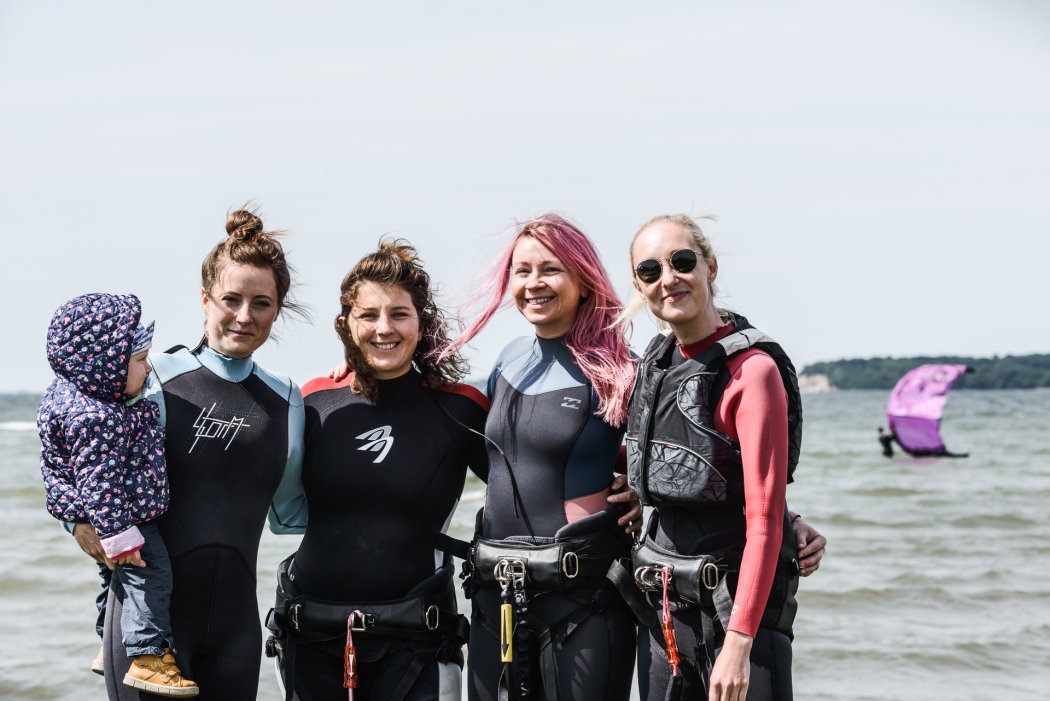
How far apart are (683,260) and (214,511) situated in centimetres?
171

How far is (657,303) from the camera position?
3.09m

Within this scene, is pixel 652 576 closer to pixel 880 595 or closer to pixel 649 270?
pixel 649 270

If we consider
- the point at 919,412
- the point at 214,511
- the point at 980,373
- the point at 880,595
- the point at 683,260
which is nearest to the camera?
the point at 683,260

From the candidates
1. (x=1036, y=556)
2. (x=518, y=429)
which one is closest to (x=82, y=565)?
(x=518, y=429)

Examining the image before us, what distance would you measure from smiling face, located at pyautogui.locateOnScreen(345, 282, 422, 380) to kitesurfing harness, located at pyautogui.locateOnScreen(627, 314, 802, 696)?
0.92 meters

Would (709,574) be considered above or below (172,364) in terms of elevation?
below

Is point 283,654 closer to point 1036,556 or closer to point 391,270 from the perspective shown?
point 391,270

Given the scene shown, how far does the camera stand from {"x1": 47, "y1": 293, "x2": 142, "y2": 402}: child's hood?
2.90m

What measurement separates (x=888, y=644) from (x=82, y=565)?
811cm

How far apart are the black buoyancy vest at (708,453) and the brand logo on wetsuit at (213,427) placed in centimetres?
133

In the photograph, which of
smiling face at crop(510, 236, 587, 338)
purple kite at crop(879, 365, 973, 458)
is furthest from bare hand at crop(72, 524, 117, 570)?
purple kite at crop(879, 365, 973, 458)

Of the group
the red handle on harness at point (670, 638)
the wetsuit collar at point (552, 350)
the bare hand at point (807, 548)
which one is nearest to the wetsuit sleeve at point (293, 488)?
the wetsuit collar at point (552, 350)

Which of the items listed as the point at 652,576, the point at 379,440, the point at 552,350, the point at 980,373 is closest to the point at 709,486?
the point at 652,576

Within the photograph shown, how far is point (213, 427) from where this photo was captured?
329 centimetres
